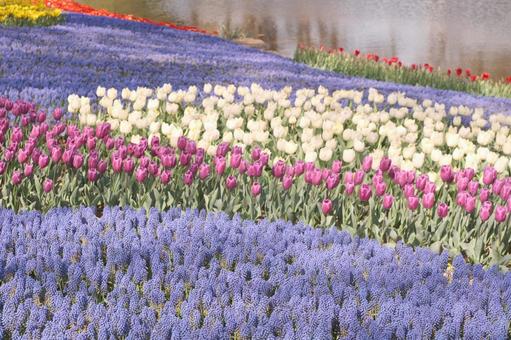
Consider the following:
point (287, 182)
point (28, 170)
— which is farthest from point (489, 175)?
point (28, 170)

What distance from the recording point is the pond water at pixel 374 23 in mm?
27047

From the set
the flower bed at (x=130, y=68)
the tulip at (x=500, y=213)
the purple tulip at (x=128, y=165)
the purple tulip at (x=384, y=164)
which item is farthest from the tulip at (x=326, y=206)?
the flower bed at (x=130, y=68)

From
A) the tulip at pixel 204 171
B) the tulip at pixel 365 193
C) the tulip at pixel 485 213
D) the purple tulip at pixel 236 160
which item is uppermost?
the purple tulip at pixel 236 160

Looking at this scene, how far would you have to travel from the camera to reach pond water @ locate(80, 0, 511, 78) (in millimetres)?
27047

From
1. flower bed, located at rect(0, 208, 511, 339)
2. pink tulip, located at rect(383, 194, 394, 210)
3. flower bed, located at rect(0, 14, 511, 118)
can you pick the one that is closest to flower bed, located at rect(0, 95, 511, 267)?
pink tulip, located at rect(383, 194, 394, 210)

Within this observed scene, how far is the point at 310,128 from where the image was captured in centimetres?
768

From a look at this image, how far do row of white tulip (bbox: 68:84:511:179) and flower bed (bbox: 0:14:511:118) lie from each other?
0.90 meters

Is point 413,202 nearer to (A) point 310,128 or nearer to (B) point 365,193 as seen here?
(B) point 365,193

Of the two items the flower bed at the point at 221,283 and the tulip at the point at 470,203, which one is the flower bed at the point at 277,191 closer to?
the tulip at the point at 470,203

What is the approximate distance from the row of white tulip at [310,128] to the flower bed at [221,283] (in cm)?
149

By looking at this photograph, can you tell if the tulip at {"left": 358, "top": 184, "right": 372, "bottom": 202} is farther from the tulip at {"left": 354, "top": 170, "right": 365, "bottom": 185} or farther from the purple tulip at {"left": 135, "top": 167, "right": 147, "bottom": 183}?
the purple tulip at {"left": 135, "top": 167, "right": 147, "bottom": 183}

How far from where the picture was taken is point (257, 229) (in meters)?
4.84

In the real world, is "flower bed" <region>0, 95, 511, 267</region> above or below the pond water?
below

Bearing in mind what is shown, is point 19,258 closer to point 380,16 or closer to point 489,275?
point 489,275
